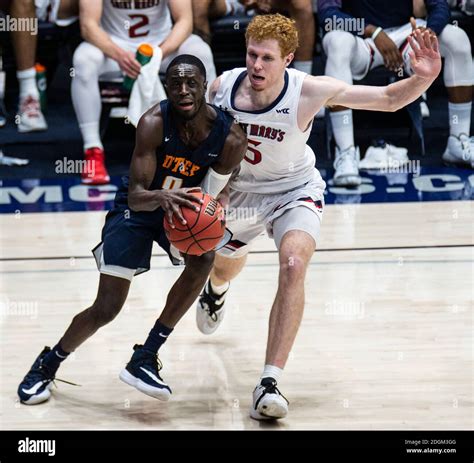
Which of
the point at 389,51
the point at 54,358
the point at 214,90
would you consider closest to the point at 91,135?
the point at 389,51

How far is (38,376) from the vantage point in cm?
513

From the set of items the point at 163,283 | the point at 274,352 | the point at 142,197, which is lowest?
the point at 163,283

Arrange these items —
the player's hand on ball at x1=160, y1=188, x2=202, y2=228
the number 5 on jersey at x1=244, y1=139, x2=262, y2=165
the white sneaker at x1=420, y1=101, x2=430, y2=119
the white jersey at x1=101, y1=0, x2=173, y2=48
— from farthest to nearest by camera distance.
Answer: the white sneaker at x1=420, y1=101, x2=430, y2=119 < the white jersey at x1=101, y1=0, x2=173, y2=48 < the number 5 on jersey at x1=244, y1=139, x2=262, y2=165 < the player's hand on ball at x1=160, y1=188, x2=202, y2=228

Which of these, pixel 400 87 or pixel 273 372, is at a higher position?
pixel 400 87

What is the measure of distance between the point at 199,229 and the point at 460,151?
5012 mm

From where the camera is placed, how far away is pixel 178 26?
895cm

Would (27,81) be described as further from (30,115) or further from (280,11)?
(280,11)

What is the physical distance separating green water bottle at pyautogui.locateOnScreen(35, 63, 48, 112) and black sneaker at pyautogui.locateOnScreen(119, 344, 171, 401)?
5742mm

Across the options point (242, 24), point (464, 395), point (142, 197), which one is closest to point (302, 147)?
point (142, 197)

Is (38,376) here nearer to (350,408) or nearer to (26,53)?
(350,408)

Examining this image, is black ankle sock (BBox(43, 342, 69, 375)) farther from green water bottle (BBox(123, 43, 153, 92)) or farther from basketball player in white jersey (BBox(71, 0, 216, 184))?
green water bottle (BBox(123, 43, 153, 92))

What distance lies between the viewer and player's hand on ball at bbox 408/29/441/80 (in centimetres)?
507

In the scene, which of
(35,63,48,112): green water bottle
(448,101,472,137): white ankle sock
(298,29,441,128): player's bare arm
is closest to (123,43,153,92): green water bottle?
(35,63,48,112): green water bottle
